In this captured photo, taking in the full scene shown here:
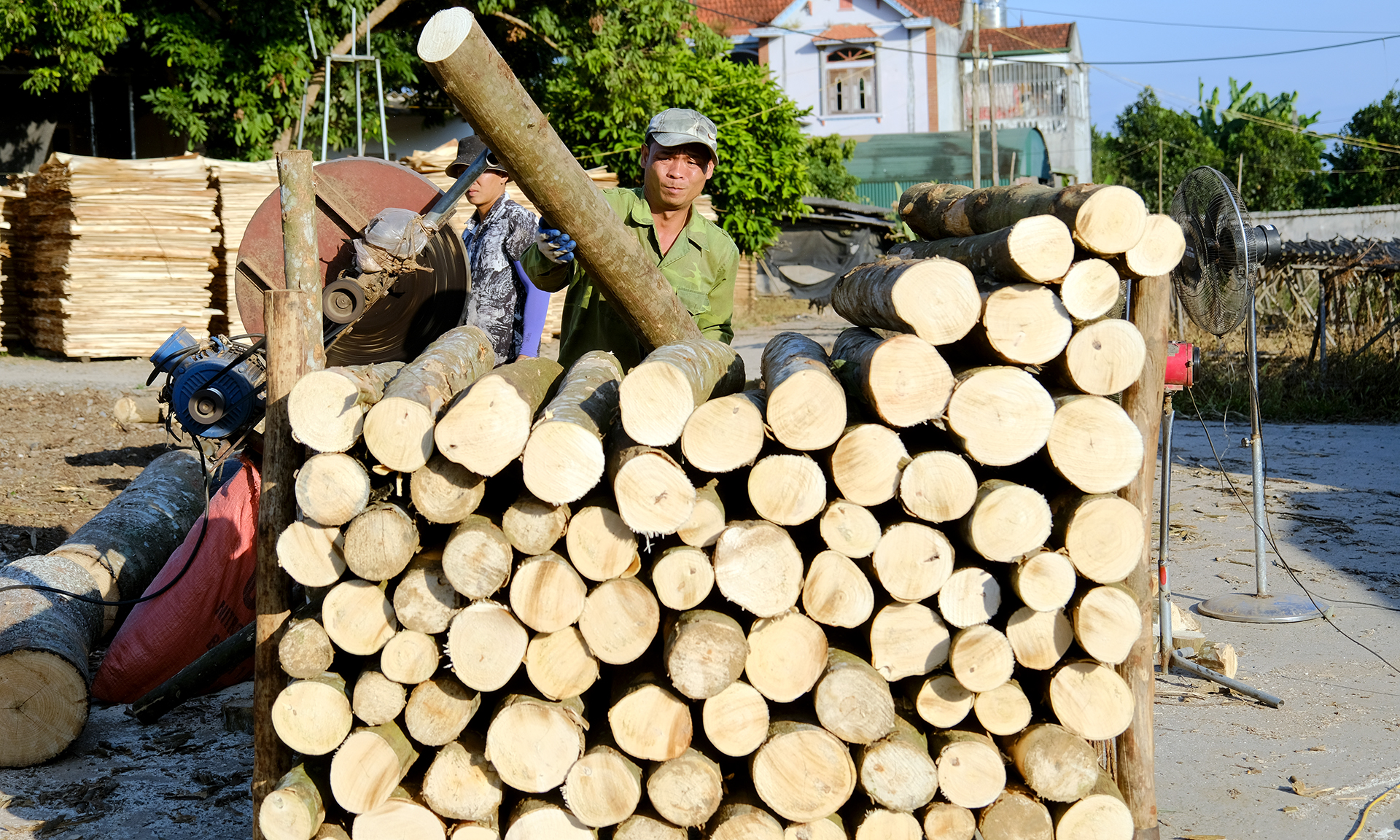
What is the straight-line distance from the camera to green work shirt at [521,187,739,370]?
14.6 ft

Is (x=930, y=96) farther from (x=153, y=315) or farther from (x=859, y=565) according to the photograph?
(x=859, y=565)

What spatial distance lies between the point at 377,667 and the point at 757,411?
120 centimetres

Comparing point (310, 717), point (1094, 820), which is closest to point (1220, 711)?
point (1094, 820)

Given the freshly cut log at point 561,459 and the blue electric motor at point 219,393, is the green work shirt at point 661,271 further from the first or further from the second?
the freshly cut log at point 561,459

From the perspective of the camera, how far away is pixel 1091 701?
9.65 feet

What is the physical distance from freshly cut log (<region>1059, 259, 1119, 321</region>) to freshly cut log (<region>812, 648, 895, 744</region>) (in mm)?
1082

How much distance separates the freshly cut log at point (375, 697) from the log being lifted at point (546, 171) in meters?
0.70

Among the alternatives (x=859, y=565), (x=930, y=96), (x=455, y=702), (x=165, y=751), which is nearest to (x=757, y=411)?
(x=859, y=565)

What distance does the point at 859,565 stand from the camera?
9.63 feet

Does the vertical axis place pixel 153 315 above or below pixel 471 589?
above

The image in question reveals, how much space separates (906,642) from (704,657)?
55 centimetres

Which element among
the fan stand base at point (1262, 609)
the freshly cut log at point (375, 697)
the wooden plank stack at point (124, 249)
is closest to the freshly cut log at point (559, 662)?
the freshly cut log at point (375, 697)

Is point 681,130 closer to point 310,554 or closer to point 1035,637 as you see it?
point 310,554

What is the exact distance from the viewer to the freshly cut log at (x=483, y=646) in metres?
2.79
